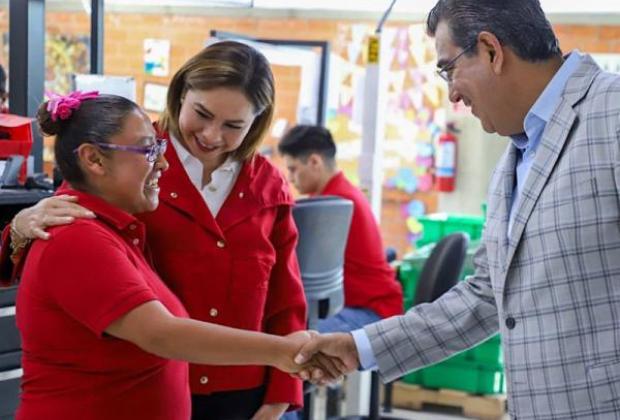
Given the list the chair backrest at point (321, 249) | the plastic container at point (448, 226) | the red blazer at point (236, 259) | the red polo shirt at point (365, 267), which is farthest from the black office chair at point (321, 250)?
the plastic container at point (448, 226)

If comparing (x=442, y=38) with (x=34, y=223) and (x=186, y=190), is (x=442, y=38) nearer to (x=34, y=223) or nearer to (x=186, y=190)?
(x=186, y=190)

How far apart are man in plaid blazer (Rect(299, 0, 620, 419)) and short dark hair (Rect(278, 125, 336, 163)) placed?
224cm

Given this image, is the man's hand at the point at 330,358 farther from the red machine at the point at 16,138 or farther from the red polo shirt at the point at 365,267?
the red polo shirt at the point at 365,267

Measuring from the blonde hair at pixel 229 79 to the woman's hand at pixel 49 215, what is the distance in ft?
1.36

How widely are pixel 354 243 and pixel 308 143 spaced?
52cm

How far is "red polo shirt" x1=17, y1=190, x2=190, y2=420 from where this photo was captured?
1.46 meters

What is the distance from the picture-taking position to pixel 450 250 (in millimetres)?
3926

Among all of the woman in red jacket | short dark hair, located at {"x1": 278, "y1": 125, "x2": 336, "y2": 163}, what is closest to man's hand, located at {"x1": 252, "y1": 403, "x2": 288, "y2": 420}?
the woman in red jacket

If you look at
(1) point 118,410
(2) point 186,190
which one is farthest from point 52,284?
(2) point 186,190

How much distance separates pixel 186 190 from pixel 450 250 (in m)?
2.25

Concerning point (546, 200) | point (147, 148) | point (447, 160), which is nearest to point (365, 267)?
point (447, 160)

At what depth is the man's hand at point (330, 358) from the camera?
6.36ft

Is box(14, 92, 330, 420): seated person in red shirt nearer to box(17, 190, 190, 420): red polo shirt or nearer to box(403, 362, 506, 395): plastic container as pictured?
box(17, 190, 190, 420): red polo shirt

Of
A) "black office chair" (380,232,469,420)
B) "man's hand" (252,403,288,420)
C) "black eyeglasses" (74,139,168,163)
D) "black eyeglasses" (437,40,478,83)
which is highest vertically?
"black eyeglasses" (437,40,478,83)
